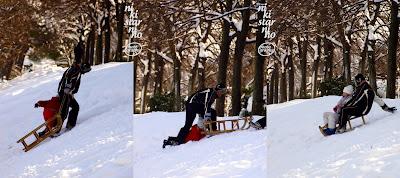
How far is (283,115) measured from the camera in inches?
81.1

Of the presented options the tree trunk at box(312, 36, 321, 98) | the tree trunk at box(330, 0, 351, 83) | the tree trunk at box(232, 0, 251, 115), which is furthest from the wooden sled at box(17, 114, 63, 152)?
the tree trunk at box(330, 0, 351, 83)

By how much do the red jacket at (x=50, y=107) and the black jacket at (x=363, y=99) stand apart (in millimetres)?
1054

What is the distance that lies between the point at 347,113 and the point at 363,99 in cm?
8

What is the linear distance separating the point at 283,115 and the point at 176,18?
1.79ft

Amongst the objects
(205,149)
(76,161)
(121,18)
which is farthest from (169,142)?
(121,18)

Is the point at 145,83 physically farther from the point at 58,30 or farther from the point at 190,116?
the point at 58,30

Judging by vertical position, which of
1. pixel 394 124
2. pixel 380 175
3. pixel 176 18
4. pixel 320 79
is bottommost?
pixel 380 175

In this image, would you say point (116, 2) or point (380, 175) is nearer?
point (380, 175)

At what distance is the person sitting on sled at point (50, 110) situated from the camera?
6.50 ft

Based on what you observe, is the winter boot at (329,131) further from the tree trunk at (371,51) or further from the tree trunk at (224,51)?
the tree trunk at (224,51)

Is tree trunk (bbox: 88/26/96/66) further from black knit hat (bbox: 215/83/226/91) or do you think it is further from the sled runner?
black knit hat (bbox: 215/83/226/91)

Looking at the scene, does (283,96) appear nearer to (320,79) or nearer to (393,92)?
(320,79)

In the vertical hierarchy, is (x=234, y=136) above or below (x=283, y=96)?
below

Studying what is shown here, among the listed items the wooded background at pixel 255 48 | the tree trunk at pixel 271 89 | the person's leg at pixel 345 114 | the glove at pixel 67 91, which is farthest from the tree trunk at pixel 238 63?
the glove at pixel 67 91
